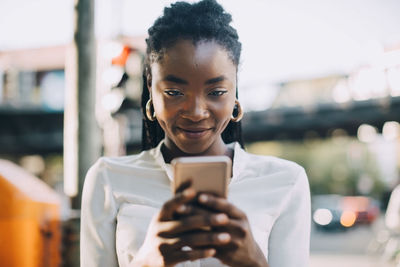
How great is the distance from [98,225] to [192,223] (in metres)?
0.55

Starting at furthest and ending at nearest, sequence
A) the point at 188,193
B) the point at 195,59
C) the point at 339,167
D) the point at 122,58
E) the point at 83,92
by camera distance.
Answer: the point at 339,167 → the point at 122,58 → the point at 83,92 → the point at 195,59 → the point at 188,193

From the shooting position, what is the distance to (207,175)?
1.28 meters

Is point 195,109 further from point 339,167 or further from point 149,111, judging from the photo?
point 339,167

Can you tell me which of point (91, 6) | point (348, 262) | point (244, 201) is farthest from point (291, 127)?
point (244, 201)

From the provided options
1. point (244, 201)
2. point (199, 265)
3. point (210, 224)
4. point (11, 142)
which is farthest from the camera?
point (11, 142)

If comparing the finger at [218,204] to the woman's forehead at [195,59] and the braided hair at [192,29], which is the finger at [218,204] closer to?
the woman's forehead at [195,59]

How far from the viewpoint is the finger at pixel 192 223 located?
1238mm

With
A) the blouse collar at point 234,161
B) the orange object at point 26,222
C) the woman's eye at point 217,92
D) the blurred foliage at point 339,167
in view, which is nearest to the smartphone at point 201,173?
the woman's eye at point 217,92

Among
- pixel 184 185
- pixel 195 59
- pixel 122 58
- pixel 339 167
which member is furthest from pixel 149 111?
pixel 339 167

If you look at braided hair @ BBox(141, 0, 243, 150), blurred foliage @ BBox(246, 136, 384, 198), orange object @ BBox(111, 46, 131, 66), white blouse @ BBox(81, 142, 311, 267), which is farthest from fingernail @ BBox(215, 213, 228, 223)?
blurred foliage @ BBox(246, 136, 384, 198)

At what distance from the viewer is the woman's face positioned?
5.11ft

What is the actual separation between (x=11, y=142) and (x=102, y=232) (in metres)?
30.1

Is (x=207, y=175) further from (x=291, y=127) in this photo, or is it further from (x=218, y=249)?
(x=291, y=127)

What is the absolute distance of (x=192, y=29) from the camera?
162cm
